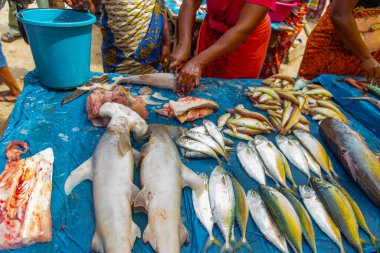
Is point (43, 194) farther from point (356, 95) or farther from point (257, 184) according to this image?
point (356, 95)

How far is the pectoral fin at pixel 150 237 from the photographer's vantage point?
147 cm

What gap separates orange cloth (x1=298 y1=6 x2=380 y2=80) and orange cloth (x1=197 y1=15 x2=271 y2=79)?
2.55 feet

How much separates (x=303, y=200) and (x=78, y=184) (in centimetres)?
153

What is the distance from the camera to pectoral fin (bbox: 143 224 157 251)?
1470 mm

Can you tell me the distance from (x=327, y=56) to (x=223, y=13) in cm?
170

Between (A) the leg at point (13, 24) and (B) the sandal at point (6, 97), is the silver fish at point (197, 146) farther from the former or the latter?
(A) the leg at point (13, 24)

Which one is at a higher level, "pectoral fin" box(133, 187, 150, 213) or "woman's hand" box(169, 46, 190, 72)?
"woman's hand" box(169, 46, 190, 72)

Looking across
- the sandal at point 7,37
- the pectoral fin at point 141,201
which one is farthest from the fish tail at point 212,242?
the sandal at point 7,37

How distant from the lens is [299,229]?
1686 mm

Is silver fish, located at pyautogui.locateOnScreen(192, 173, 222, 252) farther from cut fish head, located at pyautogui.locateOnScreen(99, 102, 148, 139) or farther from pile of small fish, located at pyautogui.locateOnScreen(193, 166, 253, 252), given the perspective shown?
cut fish head, located at pyautogui.locateOnScreen(99, 102, 148, 139)

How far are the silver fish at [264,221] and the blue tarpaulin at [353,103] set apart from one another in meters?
1.79

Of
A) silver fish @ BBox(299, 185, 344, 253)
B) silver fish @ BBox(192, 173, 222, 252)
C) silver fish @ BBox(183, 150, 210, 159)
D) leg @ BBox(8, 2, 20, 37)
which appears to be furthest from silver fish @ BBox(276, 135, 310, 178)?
leg @ BBox(8, 2, 20, 37)

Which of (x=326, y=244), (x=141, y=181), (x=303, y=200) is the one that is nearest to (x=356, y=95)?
(x=303, y=200)

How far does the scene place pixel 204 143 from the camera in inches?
87.1
